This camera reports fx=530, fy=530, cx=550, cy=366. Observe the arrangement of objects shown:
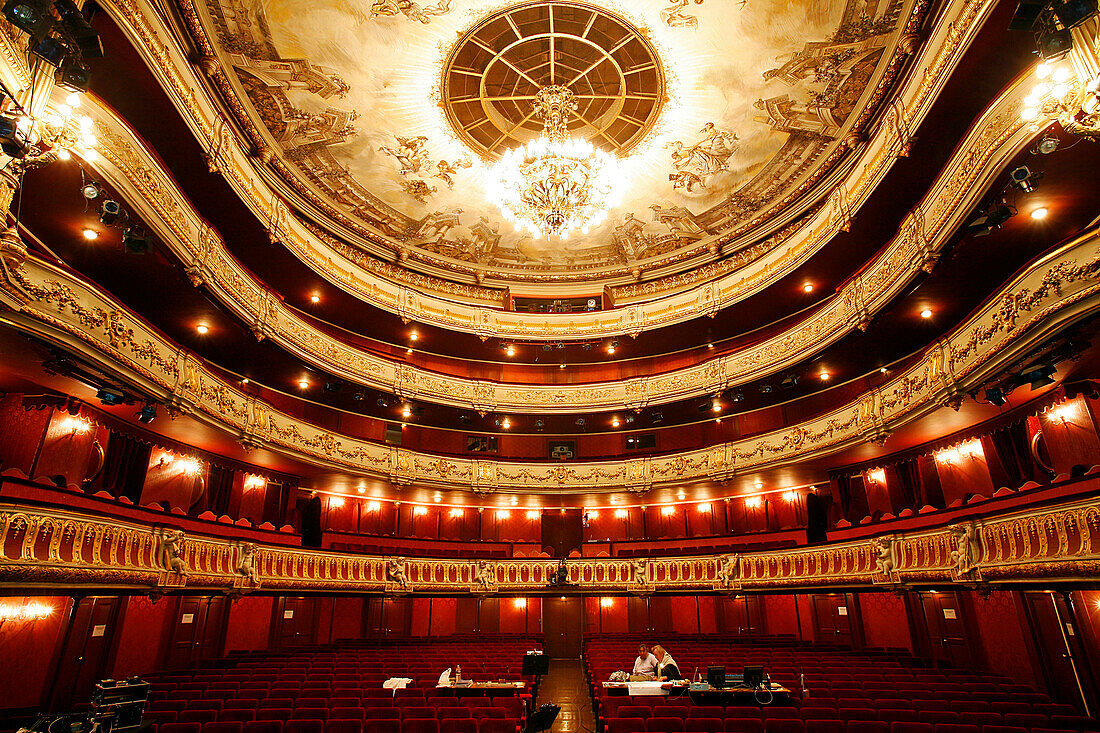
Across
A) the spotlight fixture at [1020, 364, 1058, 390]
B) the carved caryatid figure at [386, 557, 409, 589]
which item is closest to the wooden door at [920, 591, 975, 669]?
the spotlight fixture at [1020, 364, 1058, 390]

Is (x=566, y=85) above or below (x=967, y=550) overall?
above

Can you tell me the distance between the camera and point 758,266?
57.4ft

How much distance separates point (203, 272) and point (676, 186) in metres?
13.0

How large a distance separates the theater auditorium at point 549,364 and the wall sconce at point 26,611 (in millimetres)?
57

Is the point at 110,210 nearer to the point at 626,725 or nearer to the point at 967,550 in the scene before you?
the point at 626,725

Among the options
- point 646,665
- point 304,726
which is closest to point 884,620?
point 646,665

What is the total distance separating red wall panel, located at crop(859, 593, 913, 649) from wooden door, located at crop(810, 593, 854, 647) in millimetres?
385

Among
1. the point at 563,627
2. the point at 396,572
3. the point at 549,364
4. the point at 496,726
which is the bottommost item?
the point at 563,627

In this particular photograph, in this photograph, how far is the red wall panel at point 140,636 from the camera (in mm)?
10492

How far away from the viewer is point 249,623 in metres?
13.9

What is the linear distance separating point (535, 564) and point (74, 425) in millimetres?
11916

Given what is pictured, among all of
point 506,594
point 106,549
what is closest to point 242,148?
point 106,549

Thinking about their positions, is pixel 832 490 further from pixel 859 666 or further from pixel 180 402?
pixel 180 402

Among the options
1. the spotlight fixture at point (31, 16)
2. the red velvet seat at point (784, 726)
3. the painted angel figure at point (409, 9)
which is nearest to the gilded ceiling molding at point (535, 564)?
the red velvet seat at point (784, 726)
